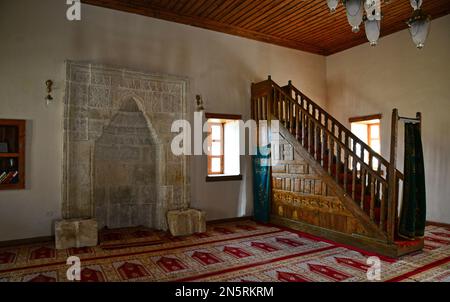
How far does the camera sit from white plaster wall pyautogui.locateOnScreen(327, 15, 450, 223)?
5809 mm

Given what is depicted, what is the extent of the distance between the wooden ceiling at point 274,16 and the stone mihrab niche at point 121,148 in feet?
3.91

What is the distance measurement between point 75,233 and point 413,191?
4792 millimetres

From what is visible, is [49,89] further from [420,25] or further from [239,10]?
[420,25]

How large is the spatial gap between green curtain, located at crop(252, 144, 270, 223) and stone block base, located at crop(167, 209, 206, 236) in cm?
134

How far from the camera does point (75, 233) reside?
4.55 m

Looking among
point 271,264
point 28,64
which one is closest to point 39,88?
point 28,64

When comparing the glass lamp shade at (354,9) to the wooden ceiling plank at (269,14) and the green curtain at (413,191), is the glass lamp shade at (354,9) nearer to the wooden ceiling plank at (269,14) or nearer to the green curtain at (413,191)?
the green curtain at (413,191)

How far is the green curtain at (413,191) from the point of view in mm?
4395

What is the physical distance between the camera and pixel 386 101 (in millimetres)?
6688

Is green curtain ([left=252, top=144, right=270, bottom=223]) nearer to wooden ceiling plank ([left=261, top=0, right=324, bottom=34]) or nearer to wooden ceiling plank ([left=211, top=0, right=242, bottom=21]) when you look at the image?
wooden ceiling plank ([left=261, top=0, right=324, bottom=34])

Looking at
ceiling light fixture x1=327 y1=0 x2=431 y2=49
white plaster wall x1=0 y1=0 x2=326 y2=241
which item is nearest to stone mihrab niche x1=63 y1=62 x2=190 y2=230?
white plaster wall x1=0 y1=0 x2=326 y2=241

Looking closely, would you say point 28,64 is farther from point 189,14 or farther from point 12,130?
point 189,14
